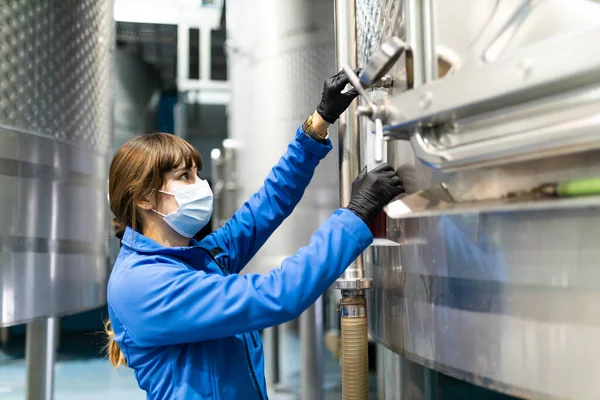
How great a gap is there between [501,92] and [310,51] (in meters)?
1.71

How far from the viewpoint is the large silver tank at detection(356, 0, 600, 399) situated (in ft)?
1.69

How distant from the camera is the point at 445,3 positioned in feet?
2.18

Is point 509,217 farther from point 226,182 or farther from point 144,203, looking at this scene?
point 226,182

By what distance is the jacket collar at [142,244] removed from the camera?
95cm

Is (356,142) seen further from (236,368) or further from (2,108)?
(2,108)

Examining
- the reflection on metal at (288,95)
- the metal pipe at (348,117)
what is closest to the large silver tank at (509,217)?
the metal pipe at (348,117)

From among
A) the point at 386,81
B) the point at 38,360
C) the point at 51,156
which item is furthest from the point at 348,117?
the point at 38,360

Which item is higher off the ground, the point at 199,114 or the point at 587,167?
the point at 199,114

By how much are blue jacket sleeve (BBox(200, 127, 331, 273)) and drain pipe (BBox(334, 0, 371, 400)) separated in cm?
11

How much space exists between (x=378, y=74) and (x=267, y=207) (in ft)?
1.96

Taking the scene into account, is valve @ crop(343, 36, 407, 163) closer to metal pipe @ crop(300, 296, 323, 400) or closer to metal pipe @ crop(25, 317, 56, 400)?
metal pipe @ crop(300, 296, 323, 400)

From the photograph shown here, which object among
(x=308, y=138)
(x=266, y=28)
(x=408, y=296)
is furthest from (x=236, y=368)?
(x=266, y=28)

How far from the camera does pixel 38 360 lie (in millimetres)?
2090

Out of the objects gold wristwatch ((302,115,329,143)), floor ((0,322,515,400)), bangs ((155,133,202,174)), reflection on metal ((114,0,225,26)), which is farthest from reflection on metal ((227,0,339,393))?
reflection on metal ((114,0,225,26))
